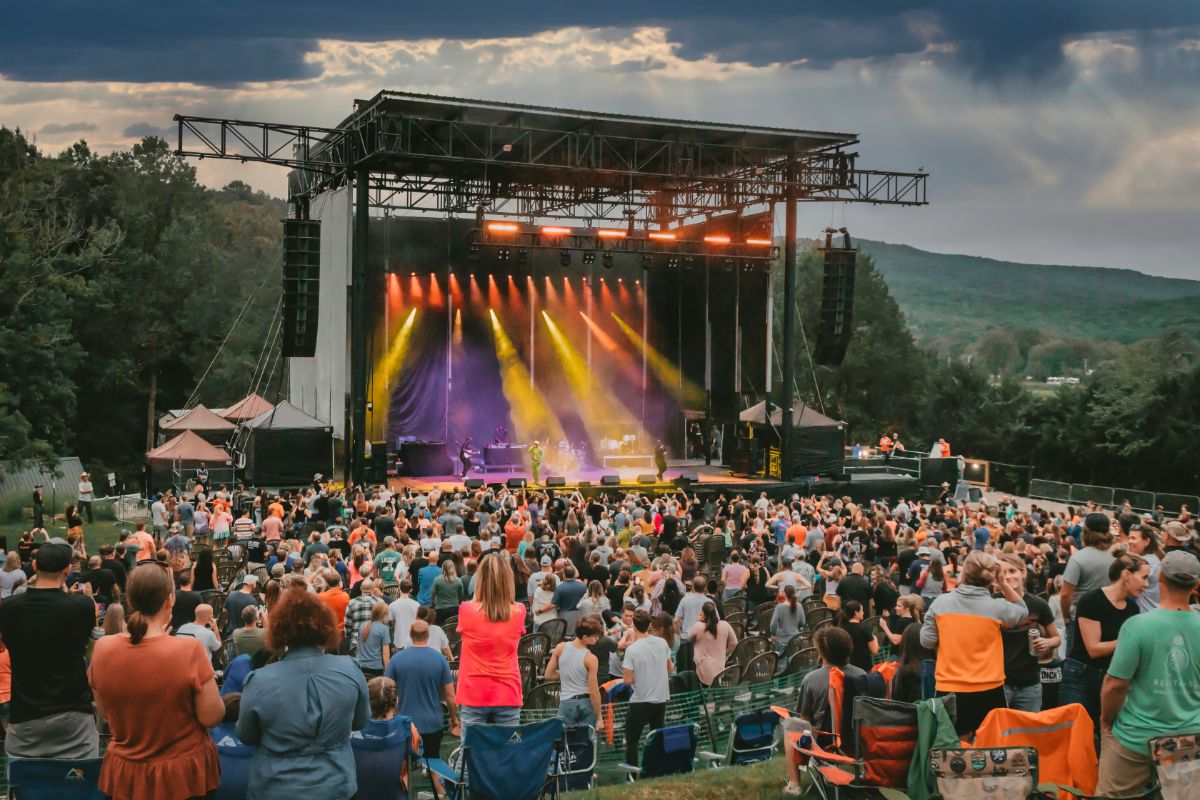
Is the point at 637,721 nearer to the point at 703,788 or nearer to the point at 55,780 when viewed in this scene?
the point at 703,788

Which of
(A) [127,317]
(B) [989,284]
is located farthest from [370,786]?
(B) [989,284]

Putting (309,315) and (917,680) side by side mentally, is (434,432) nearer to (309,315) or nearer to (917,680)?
(309,315)

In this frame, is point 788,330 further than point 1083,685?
Yes

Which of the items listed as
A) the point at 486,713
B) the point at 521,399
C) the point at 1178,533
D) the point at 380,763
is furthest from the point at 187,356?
the point at 380,763

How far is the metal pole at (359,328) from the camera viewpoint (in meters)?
23.5

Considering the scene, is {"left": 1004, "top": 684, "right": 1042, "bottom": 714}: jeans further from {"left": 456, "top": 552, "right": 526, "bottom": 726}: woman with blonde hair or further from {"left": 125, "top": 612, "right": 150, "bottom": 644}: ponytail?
{"left": 125, "top": 612, "right": 150, "bottom": 644}: ponytail

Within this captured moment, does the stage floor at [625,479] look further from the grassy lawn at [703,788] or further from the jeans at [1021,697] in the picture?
the jeans at [1021,697]

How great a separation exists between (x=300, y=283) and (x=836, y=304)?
12.8m

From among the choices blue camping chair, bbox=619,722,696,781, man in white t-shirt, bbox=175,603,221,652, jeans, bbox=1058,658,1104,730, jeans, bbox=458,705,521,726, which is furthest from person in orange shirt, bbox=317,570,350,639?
jeans, bbox=1058,658,1104,730

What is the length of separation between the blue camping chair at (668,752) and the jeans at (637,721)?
0.84m

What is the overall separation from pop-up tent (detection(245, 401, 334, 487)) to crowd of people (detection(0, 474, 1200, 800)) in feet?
37.4

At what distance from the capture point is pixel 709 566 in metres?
15.0

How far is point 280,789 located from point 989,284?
538ft

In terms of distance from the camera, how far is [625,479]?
28.5 meters
